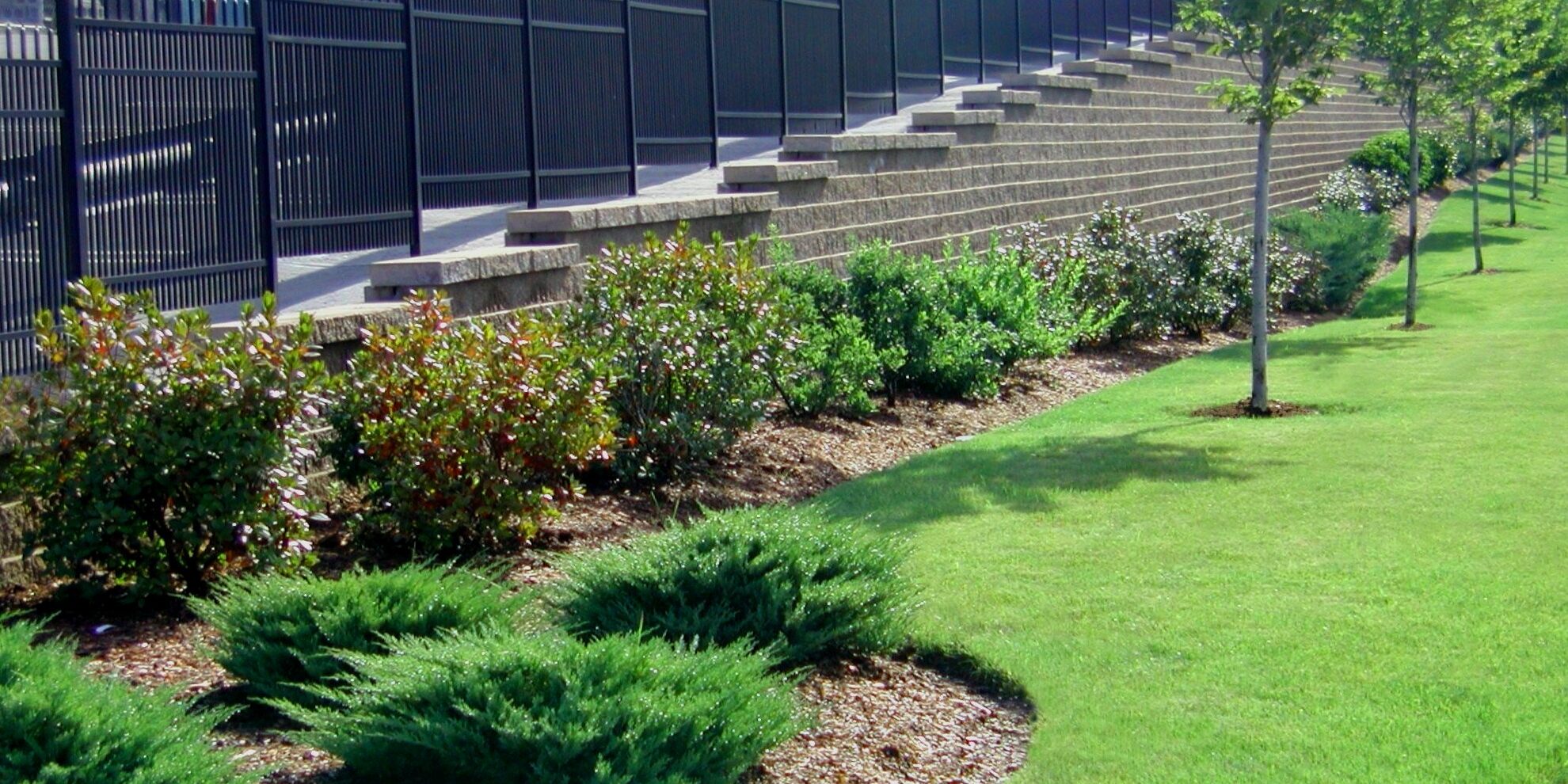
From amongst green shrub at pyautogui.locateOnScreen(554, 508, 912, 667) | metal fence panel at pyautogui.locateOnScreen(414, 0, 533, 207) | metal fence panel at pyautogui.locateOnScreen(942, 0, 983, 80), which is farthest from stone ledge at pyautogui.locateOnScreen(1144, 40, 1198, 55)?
green shrub at pyautogui.locateOnScreen(554, 508, 912, 667)

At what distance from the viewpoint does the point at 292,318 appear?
7.82 m

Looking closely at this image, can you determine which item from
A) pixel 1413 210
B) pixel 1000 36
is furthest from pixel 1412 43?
pixel 1000 36

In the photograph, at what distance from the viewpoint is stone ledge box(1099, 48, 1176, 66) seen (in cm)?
2398

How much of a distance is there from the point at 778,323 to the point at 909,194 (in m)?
6.10

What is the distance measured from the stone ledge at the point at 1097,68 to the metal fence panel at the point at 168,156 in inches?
583

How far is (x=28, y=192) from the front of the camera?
23.3ft

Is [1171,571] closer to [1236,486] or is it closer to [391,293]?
[1236,486]

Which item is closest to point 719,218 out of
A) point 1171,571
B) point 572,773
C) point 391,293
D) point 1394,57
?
point 391,293

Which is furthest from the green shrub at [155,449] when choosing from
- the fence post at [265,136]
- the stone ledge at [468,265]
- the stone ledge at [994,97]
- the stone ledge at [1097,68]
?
the stone ledge at [1097,68]

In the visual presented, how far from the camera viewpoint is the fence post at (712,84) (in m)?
13.8

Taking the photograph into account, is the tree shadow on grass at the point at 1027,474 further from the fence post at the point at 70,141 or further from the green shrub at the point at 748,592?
the fence post at the point at 70,141

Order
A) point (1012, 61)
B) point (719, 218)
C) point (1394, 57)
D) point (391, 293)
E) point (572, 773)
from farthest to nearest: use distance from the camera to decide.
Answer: point (1012, 61) → point (1394, 57) → point (719, 218) → point (391, 293) → point (572, 773)

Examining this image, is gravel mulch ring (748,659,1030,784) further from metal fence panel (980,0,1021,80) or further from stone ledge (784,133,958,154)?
metal fence panel (980,0,1021,80)

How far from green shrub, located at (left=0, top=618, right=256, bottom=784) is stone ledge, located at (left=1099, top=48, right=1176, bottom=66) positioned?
2082 cm
